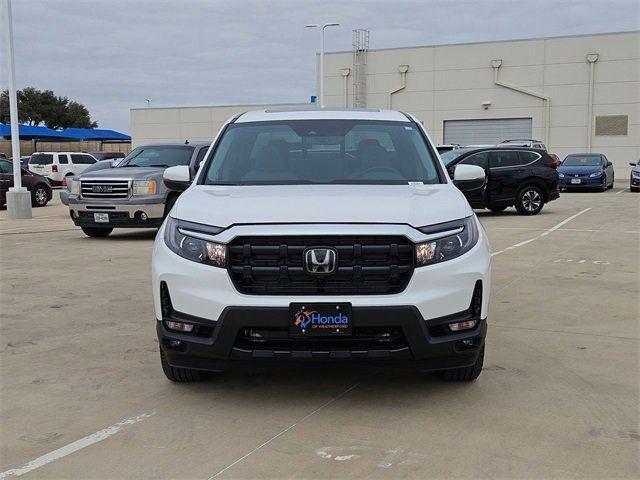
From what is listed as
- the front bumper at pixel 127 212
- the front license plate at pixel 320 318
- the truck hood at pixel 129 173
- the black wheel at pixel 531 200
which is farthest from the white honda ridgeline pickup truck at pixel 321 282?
the black wheel at pixel 531 200

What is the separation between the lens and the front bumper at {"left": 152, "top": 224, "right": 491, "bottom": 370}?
3.99 m

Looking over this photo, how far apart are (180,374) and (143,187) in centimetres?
832

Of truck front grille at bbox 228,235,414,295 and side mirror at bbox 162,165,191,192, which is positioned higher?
side mirror at bbox 162,165,191,192

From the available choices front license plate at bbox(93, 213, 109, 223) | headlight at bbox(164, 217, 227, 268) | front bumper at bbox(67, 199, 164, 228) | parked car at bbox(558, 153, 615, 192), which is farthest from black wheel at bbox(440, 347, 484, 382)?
parked car at bbox(558, 153, 615, 192)

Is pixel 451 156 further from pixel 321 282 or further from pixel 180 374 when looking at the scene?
pixel 321 282

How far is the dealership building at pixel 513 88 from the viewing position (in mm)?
40688

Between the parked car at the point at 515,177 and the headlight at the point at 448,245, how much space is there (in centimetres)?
1359

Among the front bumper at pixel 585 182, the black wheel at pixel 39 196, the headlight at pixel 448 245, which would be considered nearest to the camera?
the headlight at pixel 448 245

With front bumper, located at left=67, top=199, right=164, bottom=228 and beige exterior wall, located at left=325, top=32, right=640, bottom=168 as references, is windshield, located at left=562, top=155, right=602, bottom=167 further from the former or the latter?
front bumper, located at left=67, top=199, right=164, bottom=228

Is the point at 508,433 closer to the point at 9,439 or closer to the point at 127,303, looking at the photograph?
the point at 9,439

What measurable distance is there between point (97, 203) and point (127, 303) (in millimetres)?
5714

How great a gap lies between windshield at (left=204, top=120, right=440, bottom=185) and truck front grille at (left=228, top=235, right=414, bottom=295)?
106 centimetres

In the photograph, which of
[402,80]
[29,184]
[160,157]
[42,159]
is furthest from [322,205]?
[402,80]

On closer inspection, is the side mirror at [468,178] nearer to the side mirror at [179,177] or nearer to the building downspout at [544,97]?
the side mirror at [179,177]
